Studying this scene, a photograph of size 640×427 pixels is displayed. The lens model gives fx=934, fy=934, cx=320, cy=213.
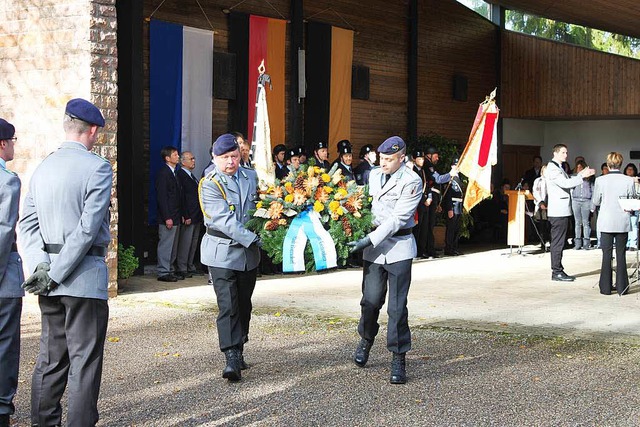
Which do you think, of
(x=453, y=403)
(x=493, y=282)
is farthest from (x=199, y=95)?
(x=453, y=403)

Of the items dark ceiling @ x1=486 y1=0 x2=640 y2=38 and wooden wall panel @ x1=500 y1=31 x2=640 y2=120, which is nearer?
dark ceiling @ x1=486 y1=0 x2=640 y2=38

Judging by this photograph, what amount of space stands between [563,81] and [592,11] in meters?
3.96

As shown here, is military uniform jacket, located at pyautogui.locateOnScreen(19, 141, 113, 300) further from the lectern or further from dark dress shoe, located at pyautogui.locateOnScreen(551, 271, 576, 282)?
the lectern

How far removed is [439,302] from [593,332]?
7.77ft

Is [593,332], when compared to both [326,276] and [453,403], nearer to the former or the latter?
[453,403]

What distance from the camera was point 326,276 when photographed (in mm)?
13758

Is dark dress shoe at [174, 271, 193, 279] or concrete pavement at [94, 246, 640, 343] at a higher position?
dark dress shoe at [174, 271, 193, 279]

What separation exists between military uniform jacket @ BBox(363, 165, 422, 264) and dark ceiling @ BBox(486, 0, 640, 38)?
32.3 feet

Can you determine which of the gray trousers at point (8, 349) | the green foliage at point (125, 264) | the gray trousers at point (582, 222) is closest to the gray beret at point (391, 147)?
the gray trousers at point (8, 349)

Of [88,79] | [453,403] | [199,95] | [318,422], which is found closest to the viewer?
[318,422]

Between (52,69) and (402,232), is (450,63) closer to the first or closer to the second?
(52,69)

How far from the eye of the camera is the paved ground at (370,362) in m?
6.10

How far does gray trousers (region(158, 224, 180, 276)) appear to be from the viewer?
1307 centimetres

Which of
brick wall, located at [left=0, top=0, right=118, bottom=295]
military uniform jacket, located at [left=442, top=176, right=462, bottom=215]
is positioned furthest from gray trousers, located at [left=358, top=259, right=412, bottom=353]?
military uniform jacket, located at [left=442, top=176, right=462, bottom=215]
